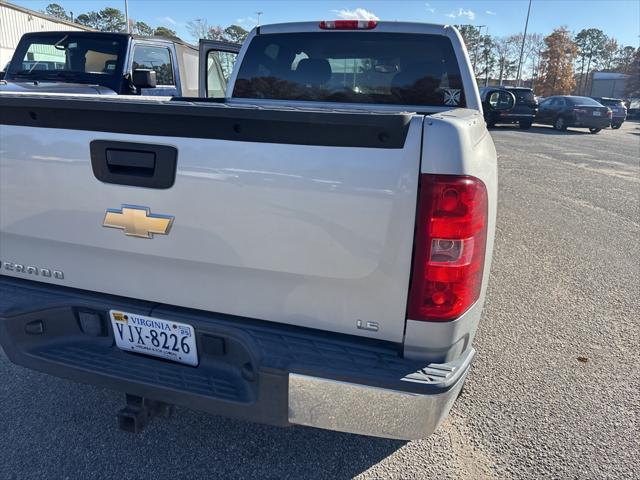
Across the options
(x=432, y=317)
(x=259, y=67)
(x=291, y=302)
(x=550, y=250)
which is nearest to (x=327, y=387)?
(x=291, y=302)

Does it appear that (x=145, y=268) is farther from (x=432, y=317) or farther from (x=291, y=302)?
(x=432, y=317)

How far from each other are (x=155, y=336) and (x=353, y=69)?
2.67 metres

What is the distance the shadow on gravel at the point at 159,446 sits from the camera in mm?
2254

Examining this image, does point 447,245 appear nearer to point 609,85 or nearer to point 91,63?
point 91,63

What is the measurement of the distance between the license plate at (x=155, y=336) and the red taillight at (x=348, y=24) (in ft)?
8.93

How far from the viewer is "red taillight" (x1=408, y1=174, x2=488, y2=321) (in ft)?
5.32

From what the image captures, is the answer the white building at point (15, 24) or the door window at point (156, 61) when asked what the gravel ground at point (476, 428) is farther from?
the white building at point (15, 24)

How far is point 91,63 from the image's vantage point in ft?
22.4

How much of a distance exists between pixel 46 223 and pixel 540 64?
79654mm

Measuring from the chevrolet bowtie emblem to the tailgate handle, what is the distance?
0.11 m

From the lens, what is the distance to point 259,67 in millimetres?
4039

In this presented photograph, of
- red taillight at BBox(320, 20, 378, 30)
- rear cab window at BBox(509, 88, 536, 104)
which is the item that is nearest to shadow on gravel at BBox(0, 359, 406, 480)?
red taillight at BBox(320, 20, 378, 30)

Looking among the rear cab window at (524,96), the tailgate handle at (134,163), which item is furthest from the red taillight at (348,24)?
the rear cab window at (524,96)

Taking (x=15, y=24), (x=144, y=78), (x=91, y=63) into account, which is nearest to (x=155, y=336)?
(x=144, y=78)
